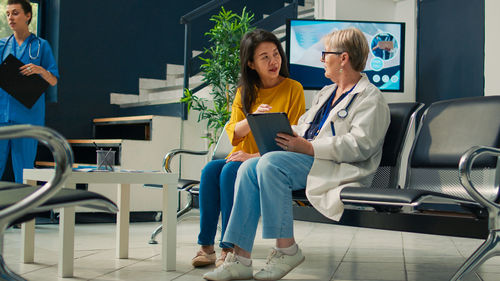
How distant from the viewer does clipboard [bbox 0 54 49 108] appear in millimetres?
3943

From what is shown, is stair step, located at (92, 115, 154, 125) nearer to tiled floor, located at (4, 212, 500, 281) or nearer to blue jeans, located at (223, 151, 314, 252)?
tiled floor, located at (4, 212, 500, 281)

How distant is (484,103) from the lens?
2303 mm

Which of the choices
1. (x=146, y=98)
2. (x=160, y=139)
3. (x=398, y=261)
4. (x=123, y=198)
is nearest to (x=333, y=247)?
(x=398, y=261)

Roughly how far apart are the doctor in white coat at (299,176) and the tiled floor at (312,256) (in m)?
0.22

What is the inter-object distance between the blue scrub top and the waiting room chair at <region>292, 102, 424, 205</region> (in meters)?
2.43

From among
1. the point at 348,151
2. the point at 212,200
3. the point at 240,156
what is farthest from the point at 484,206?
the point at 212,200

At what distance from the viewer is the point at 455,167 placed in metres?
2.26

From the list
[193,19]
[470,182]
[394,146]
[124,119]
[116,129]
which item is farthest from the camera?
[116,129]

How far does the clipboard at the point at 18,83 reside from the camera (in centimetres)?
394

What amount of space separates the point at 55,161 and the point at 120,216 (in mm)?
1628

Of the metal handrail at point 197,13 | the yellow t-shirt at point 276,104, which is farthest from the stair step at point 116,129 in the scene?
the yellow t-shirt at point 276,104

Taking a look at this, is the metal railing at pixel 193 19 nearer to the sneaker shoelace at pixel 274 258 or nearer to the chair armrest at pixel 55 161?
the sneaker shoelace at pixel 274 258

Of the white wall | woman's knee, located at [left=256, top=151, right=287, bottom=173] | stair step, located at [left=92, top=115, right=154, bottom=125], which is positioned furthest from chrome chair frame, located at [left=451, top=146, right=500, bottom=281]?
stair step, located at [left=92, top=115, right=154, bottom=125]

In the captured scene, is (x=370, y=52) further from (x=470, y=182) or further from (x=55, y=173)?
(x=55, y=173)
